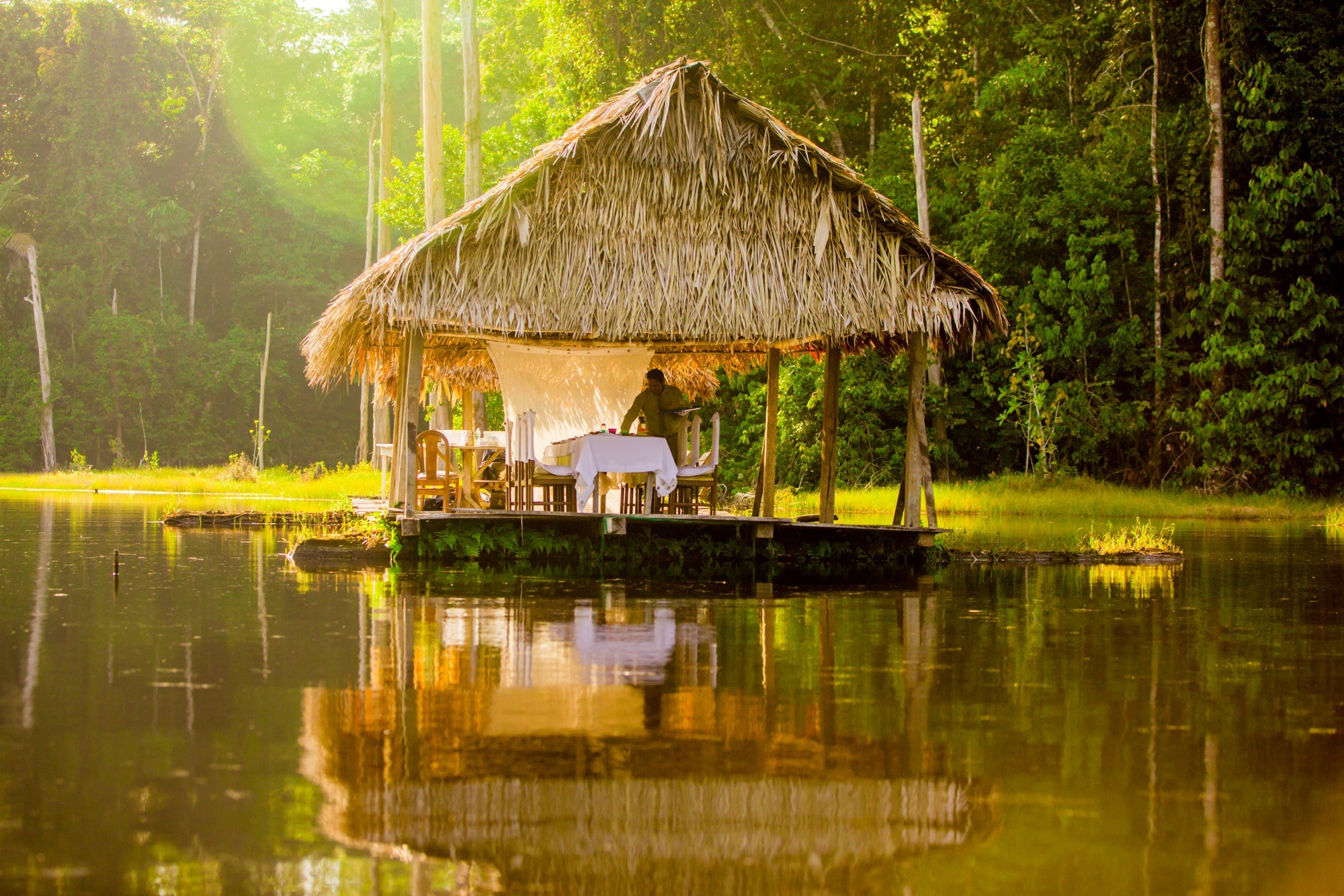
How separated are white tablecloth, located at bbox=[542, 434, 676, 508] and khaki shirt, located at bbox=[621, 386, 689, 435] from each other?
67 cm

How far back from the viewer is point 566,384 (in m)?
14.7

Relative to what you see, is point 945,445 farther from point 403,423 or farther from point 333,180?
point 333,180

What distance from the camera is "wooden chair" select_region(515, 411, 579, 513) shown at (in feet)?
40.5

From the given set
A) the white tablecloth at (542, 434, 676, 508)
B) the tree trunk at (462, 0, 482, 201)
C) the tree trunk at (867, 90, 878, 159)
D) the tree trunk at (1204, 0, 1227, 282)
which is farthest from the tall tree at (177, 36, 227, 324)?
the white tablecloth at (542, 434, 676, 508)

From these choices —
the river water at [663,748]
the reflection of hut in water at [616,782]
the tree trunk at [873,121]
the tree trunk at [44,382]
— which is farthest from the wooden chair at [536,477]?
the tree trunk at [44,382]

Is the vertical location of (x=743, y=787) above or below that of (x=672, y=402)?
below

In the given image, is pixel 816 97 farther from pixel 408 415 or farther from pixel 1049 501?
pixel 408 415

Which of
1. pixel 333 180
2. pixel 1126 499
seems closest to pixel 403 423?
pixel 1126 499

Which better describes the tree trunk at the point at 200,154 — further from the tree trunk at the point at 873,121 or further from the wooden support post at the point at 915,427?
the wooden support post at the point at 915,427

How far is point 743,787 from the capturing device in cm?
416

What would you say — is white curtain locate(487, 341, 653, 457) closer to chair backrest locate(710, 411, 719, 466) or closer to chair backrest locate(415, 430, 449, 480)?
chair backrest locate(415, 430, 449, 480)

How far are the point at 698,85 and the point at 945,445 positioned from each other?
12550 mm

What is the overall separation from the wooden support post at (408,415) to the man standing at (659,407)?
1932 mm

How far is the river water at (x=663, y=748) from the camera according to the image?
3479 mm
